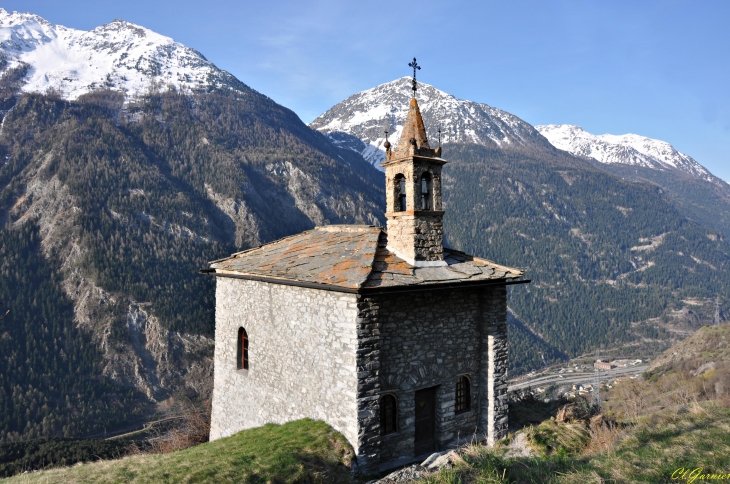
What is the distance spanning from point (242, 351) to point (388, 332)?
686 cm

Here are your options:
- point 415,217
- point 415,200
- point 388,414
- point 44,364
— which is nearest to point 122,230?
point 44,364

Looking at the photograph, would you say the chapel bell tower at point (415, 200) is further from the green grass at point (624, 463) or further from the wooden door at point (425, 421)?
the green grass at point (624, 463)

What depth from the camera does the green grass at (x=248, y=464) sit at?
34.5 ft

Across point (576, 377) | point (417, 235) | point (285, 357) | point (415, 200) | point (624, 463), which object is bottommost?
point (576, 377)

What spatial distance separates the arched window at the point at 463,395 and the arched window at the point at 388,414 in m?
2.46

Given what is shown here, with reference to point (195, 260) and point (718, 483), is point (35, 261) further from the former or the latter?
point (718, 483)

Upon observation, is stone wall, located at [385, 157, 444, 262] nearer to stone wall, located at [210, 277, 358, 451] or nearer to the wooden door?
stone wall, located at [210, 277, 358, 451]

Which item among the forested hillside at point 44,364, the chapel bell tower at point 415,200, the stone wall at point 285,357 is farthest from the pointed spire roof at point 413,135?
the forested hillside at point 44,364

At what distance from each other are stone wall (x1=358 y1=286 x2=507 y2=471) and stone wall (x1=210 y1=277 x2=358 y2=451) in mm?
495

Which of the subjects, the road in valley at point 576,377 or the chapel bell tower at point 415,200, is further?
the road in valley at point 576,377

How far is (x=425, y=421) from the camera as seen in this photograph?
1445cm

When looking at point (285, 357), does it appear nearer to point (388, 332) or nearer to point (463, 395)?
point (388, 332)

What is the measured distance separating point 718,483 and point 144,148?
526 ft

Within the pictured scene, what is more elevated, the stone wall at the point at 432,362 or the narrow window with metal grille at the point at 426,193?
the narrow window with metal grille at the point at 426,193
